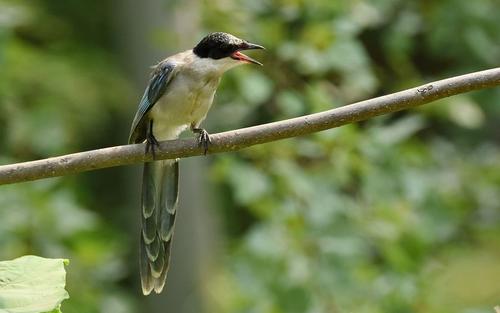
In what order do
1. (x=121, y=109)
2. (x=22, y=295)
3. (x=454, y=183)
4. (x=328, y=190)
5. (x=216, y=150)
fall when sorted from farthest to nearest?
(x=121, y=109) < (x=454, y=183) < (x=328, y=190) < (x=216, y=150) < (x=22, y=295)

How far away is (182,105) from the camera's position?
3.92 m

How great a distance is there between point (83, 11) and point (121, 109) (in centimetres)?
136

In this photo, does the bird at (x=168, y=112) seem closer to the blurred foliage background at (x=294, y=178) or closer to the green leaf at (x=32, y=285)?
the blurred foliage background at (x=294, y=178)

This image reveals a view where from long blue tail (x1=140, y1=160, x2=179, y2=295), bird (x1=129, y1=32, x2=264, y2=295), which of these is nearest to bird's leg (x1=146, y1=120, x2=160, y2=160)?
bird (x1=129, y1=32, x2=264, y2=295)

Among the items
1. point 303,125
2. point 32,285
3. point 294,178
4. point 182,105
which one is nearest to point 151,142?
point 182,105

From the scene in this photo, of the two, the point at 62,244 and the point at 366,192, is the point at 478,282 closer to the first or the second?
the point at 366,192

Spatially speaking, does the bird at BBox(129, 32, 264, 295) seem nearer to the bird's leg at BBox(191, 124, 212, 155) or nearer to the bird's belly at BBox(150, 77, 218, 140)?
the bird's belly at BBox(150, 77, 218, 140)

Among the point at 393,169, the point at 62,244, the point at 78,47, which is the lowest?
the point at 62,244

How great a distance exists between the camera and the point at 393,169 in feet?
18.5

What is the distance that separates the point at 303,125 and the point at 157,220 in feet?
4.16

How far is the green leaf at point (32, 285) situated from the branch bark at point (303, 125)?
0.73 metres

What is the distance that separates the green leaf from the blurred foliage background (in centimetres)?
295

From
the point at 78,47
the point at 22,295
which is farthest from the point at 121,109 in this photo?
the point at 22,295

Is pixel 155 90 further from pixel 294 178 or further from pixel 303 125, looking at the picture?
pixel 294 178
